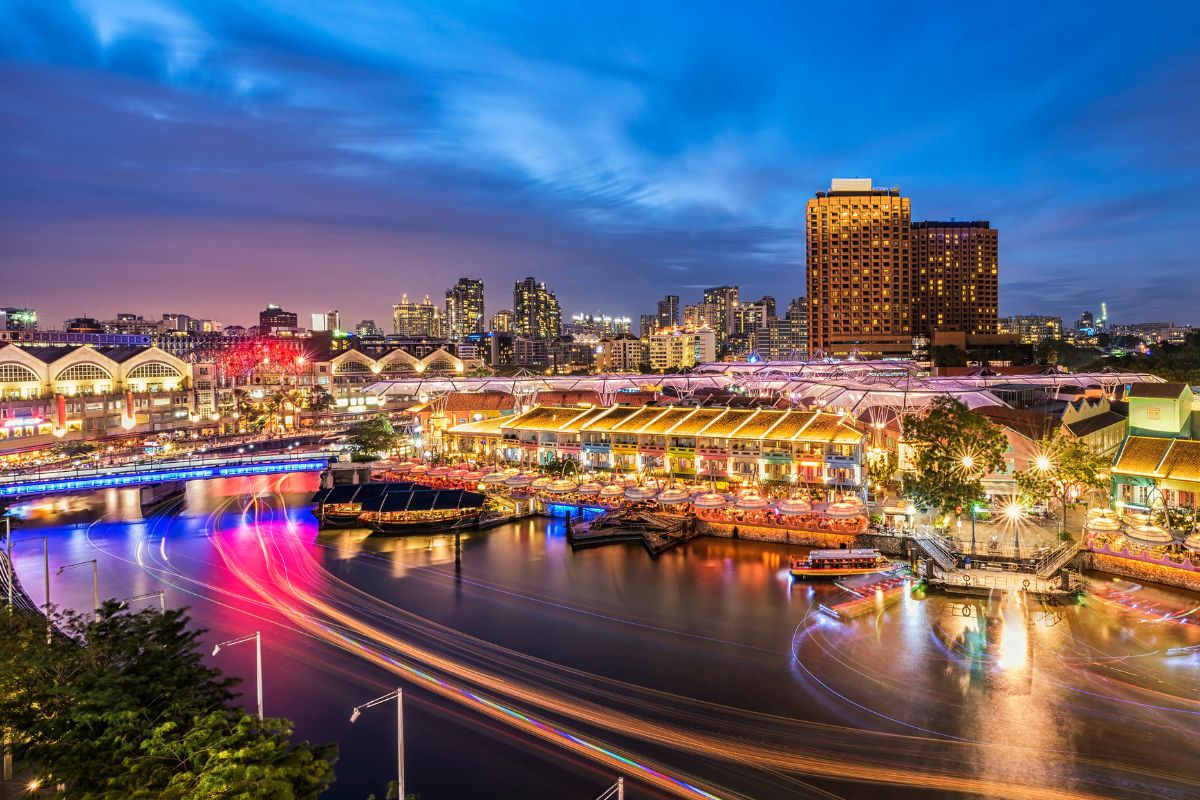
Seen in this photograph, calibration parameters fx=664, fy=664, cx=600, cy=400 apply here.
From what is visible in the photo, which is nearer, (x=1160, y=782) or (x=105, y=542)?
(x=1160, y=782)

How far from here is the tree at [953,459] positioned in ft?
79.7

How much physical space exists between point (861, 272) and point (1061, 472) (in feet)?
314

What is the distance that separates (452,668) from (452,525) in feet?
49.8

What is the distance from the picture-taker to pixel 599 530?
29.3m

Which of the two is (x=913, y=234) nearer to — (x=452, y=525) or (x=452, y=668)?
(x=452, y=525)

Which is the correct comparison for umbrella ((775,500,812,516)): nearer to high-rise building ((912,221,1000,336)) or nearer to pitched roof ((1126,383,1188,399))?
pitched roof ((1126,383,1188,399))

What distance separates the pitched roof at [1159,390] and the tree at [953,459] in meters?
7.41

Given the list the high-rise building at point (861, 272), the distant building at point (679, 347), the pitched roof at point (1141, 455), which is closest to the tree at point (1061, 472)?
the pitched roof at point (1141, 455)

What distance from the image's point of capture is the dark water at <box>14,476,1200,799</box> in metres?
12.8

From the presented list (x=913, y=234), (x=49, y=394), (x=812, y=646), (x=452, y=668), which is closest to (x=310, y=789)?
(x=452, y=668)

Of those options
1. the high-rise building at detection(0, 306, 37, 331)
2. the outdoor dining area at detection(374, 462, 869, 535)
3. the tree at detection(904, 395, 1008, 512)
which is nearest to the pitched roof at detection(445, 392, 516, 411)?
the outdoor dining area at detection(374, 462, 869, 535)

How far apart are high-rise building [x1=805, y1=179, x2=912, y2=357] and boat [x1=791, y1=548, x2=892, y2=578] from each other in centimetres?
9395

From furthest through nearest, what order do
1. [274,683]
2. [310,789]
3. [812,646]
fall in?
[812,646] → [274,683] → [310,789]

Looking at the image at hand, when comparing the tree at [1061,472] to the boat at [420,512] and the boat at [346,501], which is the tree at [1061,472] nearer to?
the boat at [420,512]
